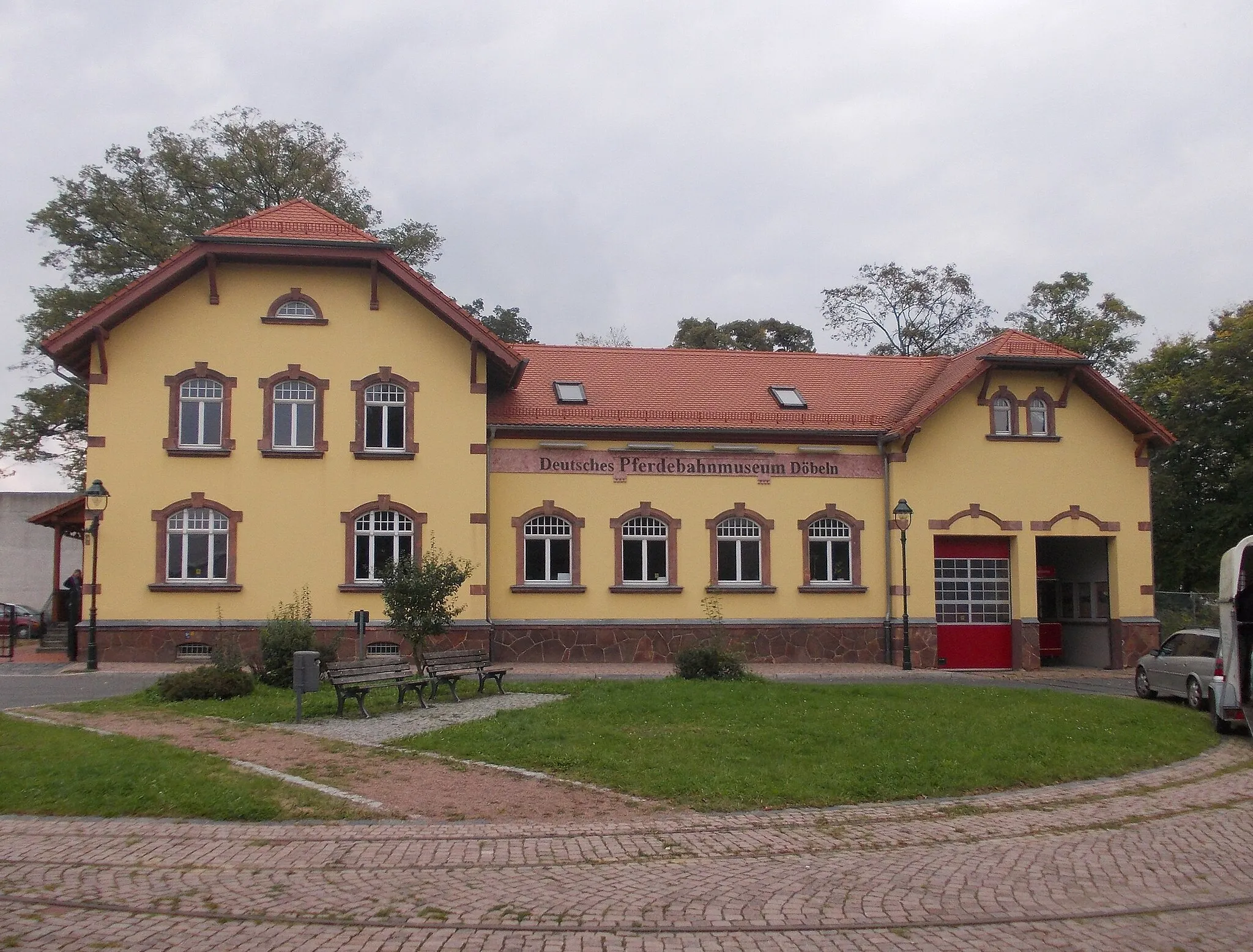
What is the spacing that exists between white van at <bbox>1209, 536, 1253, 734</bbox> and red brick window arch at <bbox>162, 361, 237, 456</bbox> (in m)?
18.8

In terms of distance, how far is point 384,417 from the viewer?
2405cm

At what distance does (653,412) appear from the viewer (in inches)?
1014

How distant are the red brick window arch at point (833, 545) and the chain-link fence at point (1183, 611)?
7.39m

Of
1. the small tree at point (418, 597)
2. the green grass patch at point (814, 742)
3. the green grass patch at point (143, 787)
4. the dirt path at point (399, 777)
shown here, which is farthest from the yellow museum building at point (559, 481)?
the green grass patch at point (143, 787)

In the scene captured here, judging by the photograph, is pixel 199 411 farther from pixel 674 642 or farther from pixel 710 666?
pixel 710 666

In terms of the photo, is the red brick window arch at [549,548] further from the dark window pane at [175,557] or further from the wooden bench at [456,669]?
the dark window pane at [175,557]

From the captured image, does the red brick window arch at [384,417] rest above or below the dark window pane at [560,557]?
above

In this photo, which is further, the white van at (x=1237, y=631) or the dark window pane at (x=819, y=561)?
the dark window pane at (x=819, y=561)

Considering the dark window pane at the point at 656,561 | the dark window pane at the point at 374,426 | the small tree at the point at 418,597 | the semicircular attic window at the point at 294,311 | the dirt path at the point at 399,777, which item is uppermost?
the semicircular attic window at the point at 294,311

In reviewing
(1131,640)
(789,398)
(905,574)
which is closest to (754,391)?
(789,398)

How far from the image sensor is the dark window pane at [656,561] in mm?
25328

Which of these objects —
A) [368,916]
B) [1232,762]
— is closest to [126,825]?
[368,916]

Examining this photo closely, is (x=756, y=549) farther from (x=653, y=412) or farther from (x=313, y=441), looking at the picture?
(x=313, y=441)

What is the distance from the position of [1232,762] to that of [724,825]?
750cm
